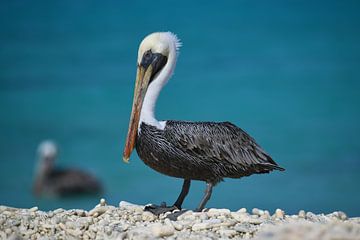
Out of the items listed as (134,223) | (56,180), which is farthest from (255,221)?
(56,180)

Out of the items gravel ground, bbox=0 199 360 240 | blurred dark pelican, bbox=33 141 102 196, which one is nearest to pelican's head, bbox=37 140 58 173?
blurred dark pelican, bbox=33 141 102 196

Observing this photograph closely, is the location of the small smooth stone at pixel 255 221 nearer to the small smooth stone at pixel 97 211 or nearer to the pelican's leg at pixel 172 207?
the pelican's leg at pixel 172 207

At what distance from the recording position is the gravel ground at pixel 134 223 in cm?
445

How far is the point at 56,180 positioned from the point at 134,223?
18.4ft

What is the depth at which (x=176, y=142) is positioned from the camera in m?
4.96

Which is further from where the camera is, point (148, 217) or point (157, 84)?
point (157, 84)

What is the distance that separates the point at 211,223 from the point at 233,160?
0.61 m

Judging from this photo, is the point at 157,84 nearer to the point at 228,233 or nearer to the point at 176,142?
the point at 176,142

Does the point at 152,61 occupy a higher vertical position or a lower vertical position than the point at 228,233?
higher

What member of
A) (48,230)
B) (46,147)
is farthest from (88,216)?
(46,147)

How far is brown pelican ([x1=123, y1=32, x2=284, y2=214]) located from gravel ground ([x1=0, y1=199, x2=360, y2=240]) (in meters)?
0.23

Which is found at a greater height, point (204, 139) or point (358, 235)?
point (204, 139)

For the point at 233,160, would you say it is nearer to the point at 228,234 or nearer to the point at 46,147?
the point at 228,234

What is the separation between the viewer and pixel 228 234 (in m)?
4.45
